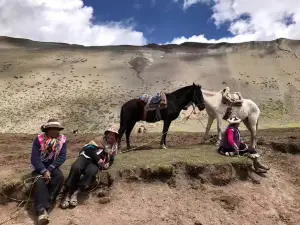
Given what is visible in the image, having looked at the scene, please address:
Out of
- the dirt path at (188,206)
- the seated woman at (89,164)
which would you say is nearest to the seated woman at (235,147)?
the dirt path at (188,206)

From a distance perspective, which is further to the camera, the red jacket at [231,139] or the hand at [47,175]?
the red jacket at [231,139]

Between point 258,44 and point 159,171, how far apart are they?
58404 mm

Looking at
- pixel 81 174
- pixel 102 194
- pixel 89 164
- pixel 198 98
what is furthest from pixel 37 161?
pixel 198 98

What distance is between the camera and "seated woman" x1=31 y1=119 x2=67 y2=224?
24.8 feet

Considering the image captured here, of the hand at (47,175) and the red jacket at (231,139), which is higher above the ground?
the red jacket at (231,139)

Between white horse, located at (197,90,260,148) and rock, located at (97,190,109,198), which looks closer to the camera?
rock, located at (97,190,109,198)

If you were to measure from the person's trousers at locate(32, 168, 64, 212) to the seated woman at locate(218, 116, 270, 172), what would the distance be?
4.57 m

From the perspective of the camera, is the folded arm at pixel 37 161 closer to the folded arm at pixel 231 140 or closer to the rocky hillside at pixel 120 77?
the folded arm at pixel 231 140

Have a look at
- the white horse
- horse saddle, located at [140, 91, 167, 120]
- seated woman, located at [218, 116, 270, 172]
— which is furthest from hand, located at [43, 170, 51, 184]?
the white horse

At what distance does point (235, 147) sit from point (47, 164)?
490 cm

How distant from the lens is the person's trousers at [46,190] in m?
7.48

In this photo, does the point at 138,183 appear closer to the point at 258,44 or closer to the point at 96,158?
the point at 96,158

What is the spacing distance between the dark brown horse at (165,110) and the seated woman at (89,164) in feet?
11.0

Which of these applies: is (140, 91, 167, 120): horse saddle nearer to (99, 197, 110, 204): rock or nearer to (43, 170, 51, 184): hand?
(99, 197, 110, 204): rock
